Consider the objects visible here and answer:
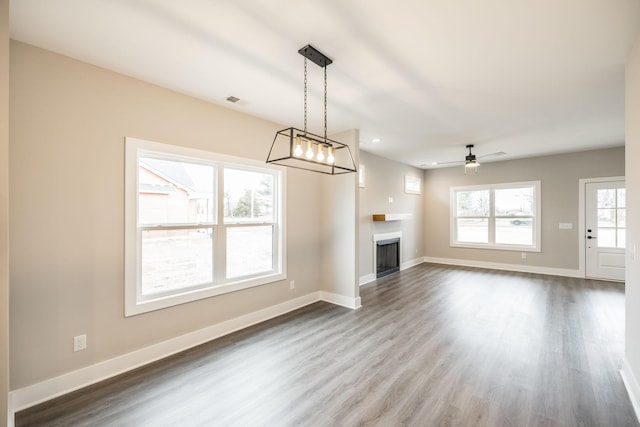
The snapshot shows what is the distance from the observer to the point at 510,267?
7004 mm

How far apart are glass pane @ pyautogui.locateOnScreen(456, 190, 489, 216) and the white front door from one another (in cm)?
193

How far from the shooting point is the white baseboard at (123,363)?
2164mm

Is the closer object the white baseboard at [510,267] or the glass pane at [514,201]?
the white baseboard at [510,267]

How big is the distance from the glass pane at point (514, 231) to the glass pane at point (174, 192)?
6.99 m

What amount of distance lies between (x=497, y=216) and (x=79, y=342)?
26.9 ft

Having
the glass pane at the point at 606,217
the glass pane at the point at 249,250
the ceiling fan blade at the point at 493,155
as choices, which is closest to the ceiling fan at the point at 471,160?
the ceiling fan blade at the point at 493,155

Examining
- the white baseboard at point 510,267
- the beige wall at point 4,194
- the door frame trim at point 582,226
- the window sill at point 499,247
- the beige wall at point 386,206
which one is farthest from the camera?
the window sill at point 499,247

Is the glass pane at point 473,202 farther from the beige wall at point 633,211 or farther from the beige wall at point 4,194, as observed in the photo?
the beige wall at point 4,194

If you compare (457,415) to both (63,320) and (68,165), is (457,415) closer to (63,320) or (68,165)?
(63,320)

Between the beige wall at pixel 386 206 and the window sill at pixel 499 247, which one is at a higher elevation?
the beige wall at pixel 386 206

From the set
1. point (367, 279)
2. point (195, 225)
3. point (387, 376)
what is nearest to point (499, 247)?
point (367, 279)

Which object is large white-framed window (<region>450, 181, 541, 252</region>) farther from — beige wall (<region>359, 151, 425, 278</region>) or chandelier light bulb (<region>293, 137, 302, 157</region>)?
chandelier light bulb (<region>293, 137, 302, 157</region>)

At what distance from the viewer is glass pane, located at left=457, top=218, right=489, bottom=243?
A: 24.3 ft

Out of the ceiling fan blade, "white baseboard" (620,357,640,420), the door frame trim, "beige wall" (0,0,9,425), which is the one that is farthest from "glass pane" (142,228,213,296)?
the door frame trim
